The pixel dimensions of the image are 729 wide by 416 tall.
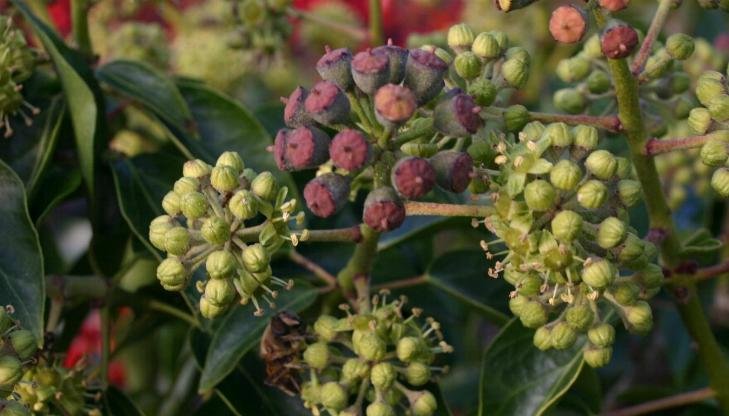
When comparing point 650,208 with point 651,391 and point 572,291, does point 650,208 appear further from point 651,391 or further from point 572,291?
point 651,391

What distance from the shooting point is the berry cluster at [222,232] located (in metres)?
1.21

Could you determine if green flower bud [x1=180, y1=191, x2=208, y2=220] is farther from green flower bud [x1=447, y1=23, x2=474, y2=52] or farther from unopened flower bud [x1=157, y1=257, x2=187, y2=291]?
green flower bud [x1=447, y1=23, x2=474, y2=52]

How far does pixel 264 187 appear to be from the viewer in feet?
4.08

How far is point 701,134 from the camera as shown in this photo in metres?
1.29

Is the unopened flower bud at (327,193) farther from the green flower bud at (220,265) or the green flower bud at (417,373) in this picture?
the green flower bud at (417,373)

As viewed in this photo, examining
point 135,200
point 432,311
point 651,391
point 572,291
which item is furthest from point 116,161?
point 651,391

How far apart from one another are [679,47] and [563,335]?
38cm

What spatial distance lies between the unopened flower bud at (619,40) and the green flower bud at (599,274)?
23 cm

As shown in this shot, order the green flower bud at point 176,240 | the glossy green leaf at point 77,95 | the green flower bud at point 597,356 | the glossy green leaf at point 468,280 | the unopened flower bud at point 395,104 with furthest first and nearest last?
1. the glossy green leaf at point 468,280
2. the glossy green leaf at point 77,95
3. the green flower bud at point 597,356
4. the green flower bud at point 176,240
5. the unopened flower bud at point 395,104

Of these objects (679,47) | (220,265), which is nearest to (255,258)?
(220,265)

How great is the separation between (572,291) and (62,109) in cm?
83

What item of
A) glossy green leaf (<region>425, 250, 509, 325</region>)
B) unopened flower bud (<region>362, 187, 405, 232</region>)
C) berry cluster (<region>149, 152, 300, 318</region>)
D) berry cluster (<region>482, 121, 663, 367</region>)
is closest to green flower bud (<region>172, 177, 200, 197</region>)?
berry cluster (<region>149, 152, 300, 318</region>)

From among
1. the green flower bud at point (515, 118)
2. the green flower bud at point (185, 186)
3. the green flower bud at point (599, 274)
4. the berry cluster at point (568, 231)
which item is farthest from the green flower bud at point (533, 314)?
the green flower bud at point (185, 186)

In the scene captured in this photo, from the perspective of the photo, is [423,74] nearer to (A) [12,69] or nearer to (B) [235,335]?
(B) [235,335]
